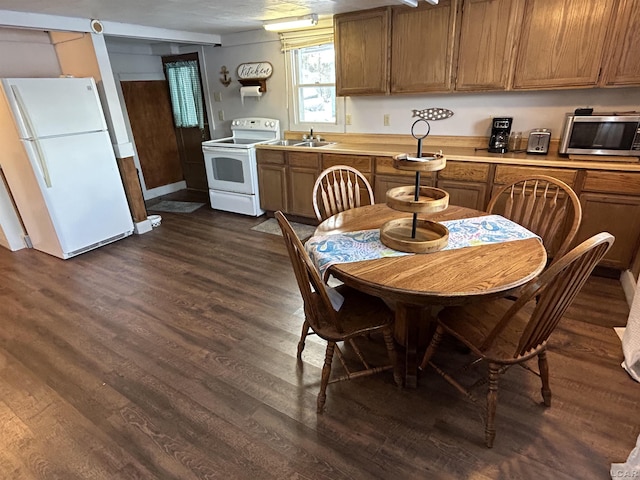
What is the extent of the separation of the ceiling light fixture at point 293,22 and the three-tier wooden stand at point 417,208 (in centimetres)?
258

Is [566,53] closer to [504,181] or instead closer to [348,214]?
[504,181]

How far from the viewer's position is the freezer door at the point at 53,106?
297cm

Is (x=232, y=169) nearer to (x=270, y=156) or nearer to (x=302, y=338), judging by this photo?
(x=270, y=156)

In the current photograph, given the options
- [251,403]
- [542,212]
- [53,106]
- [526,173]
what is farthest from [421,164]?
[53,106]

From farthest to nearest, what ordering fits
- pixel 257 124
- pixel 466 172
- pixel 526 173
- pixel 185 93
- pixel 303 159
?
1. pixel 185 93
2. pixel 257 124
3. pixel 303 159
4. pixel 466 172
5. pixel 526 173

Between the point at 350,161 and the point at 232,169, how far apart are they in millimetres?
1557

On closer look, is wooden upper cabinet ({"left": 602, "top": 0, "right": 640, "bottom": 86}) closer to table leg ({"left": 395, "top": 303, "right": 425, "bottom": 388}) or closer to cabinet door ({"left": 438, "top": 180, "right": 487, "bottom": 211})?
cabinet door ({"left": 438, "top": 180, "right": 487, "bottom": 211})

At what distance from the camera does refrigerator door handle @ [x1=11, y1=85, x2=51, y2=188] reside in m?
2.95

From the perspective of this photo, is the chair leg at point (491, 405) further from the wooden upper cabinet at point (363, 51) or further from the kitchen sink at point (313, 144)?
the kitchen sink at point (313, 144)

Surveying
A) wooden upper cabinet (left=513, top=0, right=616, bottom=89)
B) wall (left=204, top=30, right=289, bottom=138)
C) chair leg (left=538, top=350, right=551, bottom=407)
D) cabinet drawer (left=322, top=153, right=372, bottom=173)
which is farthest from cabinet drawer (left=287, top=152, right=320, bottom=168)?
chair leg (left=538, top=350, right=551, bottom=407)

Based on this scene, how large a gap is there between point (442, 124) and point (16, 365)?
3842mm

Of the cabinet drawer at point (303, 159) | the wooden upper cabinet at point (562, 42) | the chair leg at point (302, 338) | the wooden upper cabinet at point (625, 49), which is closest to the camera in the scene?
the chair leg at point (302, 338)

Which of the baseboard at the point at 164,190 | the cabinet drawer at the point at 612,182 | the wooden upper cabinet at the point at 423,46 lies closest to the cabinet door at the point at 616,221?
the cabinet drawer at the point at 612,182

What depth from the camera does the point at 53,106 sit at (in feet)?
10.3
